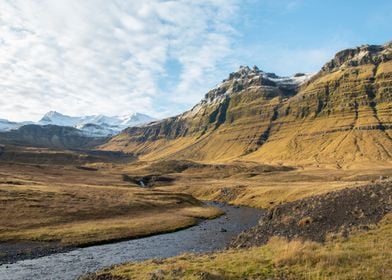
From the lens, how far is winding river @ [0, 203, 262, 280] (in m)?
47.5

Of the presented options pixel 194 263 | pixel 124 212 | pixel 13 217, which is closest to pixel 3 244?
pixel 13 217

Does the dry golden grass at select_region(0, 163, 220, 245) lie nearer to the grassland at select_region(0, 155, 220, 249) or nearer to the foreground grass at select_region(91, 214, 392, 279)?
the grassland at select_region(0, 155, 220, 249)

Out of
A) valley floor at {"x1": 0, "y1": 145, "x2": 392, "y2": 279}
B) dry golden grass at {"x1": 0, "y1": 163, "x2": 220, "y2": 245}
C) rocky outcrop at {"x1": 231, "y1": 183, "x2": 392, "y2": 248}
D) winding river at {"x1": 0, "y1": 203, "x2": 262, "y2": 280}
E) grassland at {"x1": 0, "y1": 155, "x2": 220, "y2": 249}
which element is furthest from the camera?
dry golden grass at {"x1": 0, "y1": 163, "x2": 220, "y2": 245}

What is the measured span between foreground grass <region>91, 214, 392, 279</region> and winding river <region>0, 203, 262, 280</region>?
13.0m

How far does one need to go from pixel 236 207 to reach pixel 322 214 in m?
72.0

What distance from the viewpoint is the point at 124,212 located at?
313 feet

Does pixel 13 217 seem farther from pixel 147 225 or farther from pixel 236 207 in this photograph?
pixel 236 207

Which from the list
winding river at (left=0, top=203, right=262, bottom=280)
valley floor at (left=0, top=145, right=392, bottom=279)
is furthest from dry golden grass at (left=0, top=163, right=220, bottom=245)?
winding river at (left=0, top=203, right=262, bottom=280)

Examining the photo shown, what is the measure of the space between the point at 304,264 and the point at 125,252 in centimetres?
3713

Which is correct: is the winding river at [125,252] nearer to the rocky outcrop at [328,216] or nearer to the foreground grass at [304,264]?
the rocky outcrop at [328,216]

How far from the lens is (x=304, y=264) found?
2806 centimetres

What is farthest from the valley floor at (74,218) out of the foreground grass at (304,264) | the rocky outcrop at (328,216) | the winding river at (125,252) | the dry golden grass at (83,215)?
the foreground grass at (304,264)

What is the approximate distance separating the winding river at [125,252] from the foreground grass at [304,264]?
13.0m

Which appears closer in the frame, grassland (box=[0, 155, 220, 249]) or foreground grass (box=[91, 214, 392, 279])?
foreground grass (box=[91, 214, 392, 279])
